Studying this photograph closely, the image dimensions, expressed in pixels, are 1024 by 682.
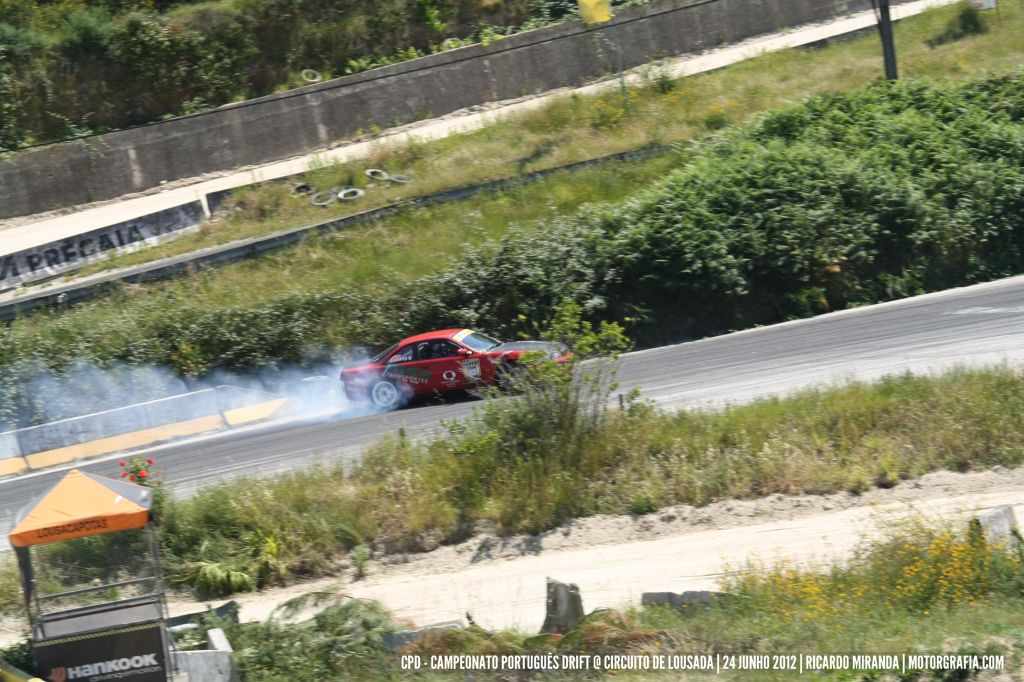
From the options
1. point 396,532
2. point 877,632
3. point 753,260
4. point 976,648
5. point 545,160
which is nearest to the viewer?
point 976,648

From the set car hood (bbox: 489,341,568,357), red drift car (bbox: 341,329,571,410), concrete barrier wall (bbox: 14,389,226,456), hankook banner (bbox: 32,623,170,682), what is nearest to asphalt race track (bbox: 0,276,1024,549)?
red drift car (bbox: 341,329,571,410)

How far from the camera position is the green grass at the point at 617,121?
28.2m

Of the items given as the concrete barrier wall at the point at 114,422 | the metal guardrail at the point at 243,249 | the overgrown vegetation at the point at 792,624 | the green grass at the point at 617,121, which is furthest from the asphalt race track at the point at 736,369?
the green grass at the point at 617,121

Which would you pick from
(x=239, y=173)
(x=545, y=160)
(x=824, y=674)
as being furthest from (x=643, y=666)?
(x=239, y=173)

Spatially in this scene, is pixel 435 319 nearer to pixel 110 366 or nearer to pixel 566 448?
pixel 110 366

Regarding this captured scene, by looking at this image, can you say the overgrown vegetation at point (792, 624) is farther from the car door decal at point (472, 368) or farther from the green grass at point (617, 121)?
the green grass at point (617, 121)

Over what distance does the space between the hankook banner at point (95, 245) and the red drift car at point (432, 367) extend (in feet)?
37.4

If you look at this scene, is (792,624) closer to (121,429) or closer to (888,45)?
(121,429)

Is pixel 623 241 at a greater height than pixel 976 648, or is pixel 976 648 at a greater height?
pixel 623 241

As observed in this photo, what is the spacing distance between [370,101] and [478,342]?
17.4 metres

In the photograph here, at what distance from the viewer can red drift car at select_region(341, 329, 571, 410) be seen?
18297 mm

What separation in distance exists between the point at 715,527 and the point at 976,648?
549 centimetres

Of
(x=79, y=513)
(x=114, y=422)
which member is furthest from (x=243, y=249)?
(x=79, y=513)

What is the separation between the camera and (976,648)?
7543 mm
